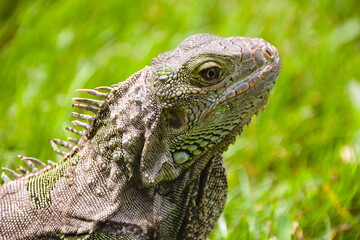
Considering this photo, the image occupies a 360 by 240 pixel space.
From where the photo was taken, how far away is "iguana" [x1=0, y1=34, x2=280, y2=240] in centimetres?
310

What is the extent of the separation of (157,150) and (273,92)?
136 inches

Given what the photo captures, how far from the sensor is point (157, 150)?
3135 millimetres

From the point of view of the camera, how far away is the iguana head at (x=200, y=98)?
10.3 feet

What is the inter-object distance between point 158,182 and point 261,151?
2582 millimetres

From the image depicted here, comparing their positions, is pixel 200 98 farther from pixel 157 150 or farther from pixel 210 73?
pixel 157 150

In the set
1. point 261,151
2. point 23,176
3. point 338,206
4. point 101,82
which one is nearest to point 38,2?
point 101,82

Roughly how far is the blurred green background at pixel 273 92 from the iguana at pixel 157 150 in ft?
3.21

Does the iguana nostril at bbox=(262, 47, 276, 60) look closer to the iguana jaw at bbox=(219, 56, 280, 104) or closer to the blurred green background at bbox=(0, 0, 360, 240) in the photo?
the iguana jaw at bbox=(219, 56, 280, 104)

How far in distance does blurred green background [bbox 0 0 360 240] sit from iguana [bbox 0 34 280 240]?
0.98m

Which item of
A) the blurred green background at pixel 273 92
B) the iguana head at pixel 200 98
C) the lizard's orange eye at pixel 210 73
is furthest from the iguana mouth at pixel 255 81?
the blurred green background at pixel 273 92

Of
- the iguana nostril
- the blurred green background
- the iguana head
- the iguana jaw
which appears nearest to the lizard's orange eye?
the iguana head

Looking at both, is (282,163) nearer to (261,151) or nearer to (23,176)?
(261,151)

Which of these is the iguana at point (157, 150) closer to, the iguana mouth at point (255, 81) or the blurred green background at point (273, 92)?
the iguana mouth at point (255, 81)

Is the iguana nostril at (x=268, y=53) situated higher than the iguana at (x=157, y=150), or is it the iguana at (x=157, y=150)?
the iguana nostril at (x=268, y=53)
